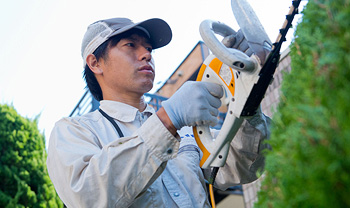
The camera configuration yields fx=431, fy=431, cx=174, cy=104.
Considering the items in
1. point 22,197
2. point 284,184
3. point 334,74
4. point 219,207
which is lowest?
point 219,207

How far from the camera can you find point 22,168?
5.26 meters

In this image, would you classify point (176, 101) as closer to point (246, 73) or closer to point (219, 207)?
point (246, 73)

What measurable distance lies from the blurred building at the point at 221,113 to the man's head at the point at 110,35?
1.04 meters

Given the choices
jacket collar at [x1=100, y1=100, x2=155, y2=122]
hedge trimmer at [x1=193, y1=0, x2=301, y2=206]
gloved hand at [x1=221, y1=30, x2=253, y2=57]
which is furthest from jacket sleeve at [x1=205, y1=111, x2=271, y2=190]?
jacket collar at [x1=100, y1=100, x2=155, y2=122]

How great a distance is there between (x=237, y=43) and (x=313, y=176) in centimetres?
131

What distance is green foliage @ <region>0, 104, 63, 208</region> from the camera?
16.6 feet

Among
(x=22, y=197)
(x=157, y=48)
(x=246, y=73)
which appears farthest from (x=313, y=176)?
(x=22, y=197)

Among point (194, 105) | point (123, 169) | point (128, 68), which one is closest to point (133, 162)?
point (123, 169)

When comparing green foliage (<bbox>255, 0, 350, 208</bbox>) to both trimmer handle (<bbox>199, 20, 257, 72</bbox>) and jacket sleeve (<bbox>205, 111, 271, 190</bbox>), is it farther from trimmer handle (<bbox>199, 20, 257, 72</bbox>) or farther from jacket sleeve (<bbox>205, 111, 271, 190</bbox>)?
jacket sleeve (<bbox>205, 111, 271, 190</bbox>)

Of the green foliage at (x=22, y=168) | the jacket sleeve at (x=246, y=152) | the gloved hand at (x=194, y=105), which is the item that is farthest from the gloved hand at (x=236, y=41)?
the green foliage at (x=22, y=168)

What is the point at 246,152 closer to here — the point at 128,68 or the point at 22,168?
the point at 128,68

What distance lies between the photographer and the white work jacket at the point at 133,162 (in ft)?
6.21

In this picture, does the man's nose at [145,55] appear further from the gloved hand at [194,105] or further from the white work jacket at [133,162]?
the gloved hand at [194,105]

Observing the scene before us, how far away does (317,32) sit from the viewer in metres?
0.89
